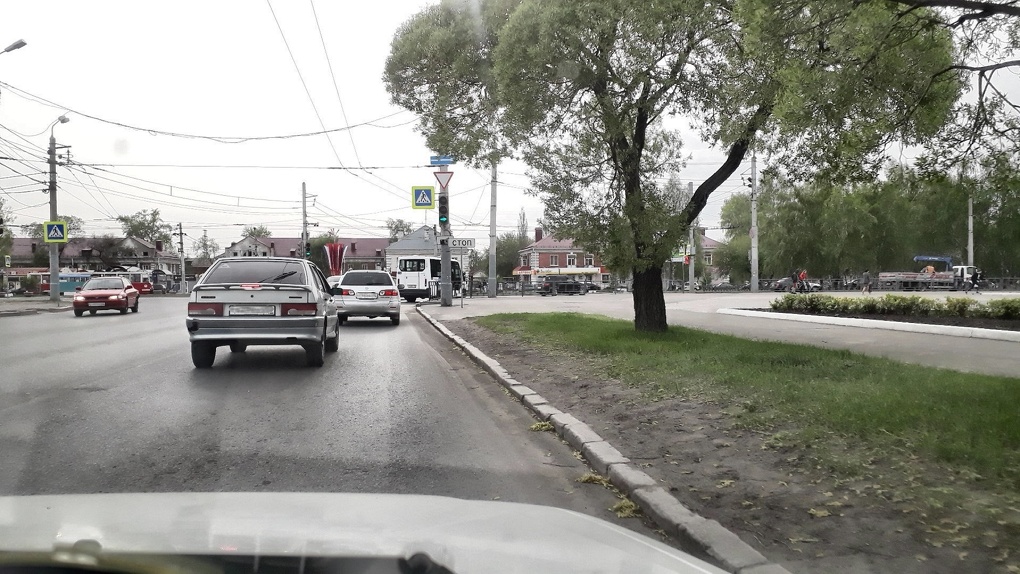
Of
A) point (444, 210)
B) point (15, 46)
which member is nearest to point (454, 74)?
point (444, 210)

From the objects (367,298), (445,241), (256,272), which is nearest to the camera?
(256,272)

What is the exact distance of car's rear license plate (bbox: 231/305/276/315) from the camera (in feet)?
33.1

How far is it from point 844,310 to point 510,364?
37.5ft

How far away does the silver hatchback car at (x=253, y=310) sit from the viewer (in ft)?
32.8

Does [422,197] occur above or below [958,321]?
above

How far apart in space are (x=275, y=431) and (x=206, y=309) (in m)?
4.42

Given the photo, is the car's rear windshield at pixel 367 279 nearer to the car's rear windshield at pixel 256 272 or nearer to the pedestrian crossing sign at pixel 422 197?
the pedestrian crossing sign at pixel 422 197

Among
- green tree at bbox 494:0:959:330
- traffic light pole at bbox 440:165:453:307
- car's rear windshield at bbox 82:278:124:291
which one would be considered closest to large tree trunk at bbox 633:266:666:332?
green tree at bbox 494:0:959:330

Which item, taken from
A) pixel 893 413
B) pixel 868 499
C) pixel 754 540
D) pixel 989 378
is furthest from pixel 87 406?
pixel 989 378

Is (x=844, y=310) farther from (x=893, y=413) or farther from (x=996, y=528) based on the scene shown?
(x=996, y=528)

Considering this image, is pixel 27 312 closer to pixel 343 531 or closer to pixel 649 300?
pixel 649 300

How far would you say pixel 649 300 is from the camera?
12.5m

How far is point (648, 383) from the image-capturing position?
810 cm

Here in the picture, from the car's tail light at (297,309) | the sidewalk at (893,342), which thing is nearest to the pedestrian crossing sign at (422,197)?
the sidewalk at (893,342)
